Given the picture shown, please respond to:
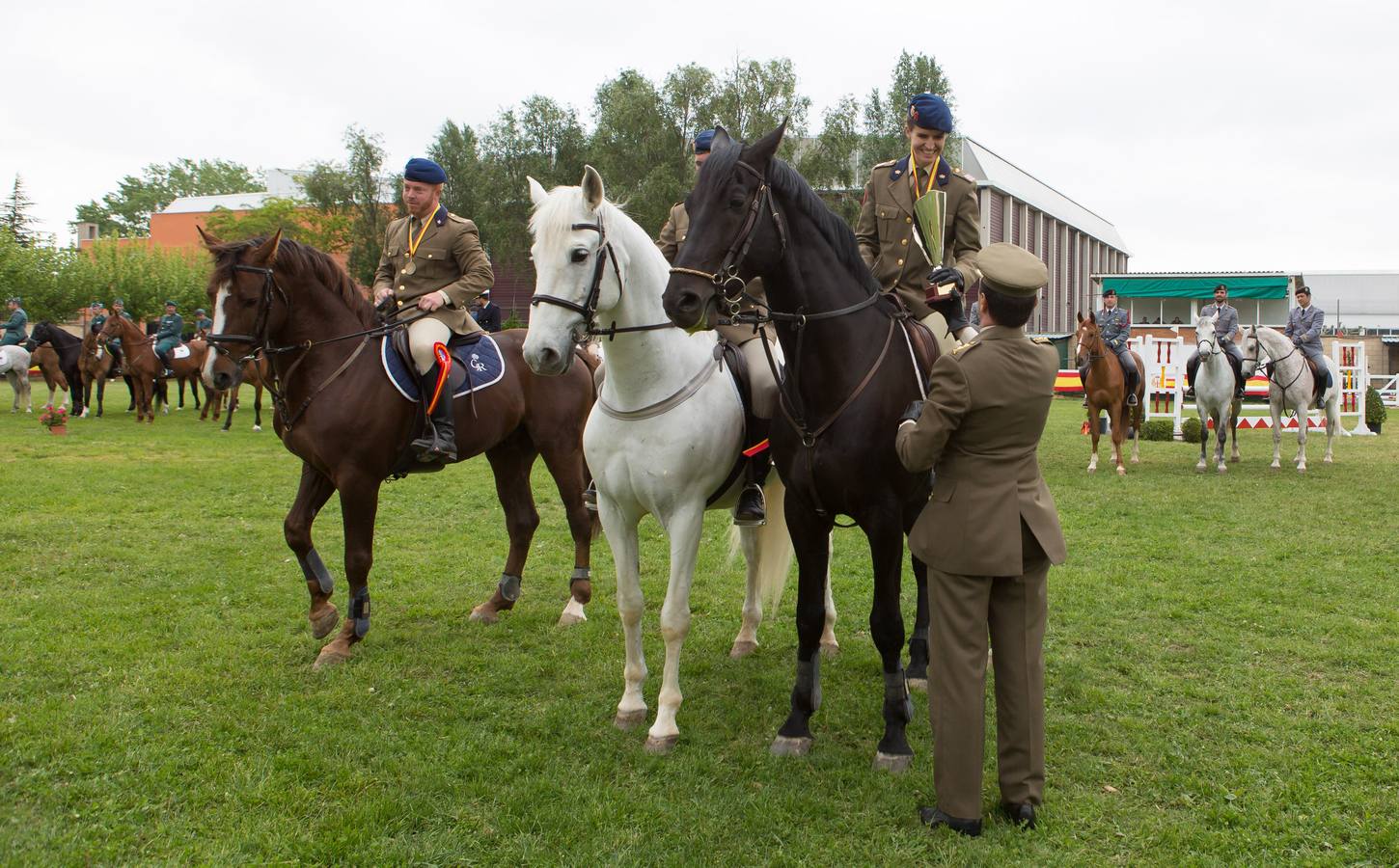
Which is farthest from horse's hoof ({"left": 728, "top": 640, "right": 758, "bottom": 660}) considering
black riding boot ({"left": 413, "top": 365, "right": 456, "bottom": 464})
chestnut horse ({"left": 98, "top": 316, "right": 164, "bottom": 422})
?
chestnut horse ({"left": 98, "top": 316, "right": 164, "bottom": 422})

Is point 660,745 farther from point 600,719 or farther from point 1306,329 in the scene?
point 1306,329

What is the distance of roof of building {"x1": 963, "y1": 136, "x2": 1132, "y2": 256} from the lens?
47281mm

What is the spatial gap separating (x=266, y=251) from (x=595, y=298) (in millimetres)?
2482

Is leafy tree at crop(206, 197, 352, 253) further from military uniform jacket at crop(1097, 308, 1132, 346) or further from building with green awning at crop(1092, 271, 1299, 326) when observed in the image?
military uniform jacket at crop(1097, 308, 1132, 346)

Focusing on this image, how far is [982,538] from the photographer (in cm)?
358

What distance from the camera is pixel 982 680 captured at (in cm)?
368

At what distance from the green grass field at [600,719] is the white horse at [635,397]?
2.06 ft

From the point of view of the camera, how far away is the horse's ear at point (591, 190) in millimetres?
4363

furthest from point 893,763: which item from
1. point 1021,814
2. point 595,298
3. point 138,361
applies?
point 138,361

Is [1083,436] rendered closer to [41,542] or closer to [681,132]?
[41,542]

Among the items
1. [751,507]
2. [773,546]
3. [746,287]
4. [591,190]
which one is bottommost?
[773,546]

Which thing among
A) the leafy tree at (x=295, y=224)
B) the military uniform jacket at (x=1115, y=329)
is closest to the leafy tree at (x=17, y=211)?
the leafy tree at (x=295, y=224)

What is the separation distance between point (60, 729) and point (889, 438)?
4.18 meters

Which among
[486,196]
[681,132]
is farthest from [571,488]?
[486,196]
